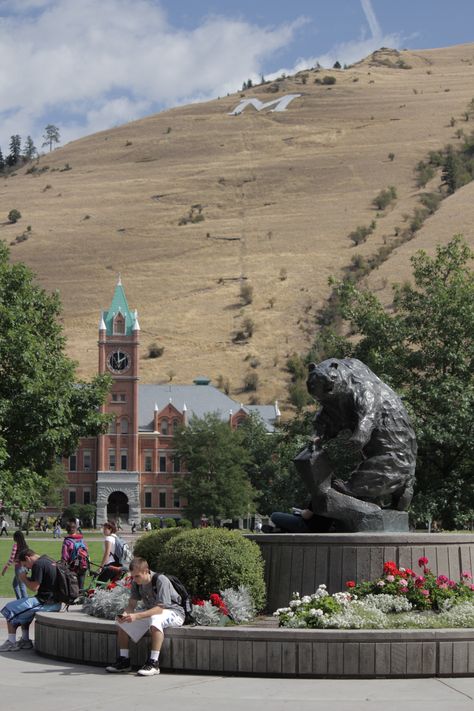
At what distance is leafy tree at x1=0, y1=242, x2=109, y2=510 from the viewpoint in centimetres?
3456

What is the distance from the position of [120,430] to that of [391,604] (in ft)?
326

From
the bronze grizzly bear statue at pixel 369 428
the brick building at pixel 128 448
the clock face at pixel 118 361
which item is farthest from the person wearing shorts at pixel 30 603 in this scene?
the clock face at pixel 118 361

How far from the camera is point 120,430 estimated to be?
112562 mm

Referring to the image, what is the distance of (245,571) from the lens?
14844mm

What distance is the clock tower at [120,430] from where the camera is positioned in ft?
364

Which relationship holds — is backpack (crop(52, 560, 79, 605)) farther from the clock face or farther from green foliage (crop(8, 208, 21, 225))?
green foliage (crop(8, 208, 21, 225))

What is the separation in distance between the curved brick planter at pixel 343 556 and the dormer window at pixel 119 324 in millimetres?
98544

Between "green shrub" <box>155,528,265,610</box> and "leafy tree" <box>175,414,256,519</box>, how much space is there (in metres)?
73.9

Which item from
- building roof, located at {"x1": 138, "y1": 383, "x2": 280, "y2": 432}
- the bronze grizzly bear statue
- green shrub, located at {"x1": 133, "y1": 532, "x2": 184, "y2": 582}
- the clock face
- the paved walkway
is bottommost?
the paved walkway

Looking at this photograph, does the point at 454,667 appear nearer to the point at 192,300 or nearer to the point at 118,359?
the point at 118,359

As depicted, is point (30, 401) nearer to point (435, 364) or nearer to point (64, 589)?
point (435, 364)

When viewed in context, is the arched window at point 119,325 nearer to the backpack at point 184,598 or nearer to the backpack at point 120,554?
the backpack at point 120,554

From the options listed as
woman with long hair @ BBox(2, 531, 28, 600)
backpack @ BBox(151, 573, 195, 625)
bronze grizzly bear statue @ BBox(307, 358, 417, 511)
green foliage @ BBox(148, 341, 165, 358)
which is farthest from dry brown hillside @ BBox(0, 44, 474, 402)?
backpack @ BBox(151, 573, 195, 625)

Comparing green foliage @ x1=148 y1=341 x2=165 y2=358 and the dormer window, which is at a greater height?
the dormer window
